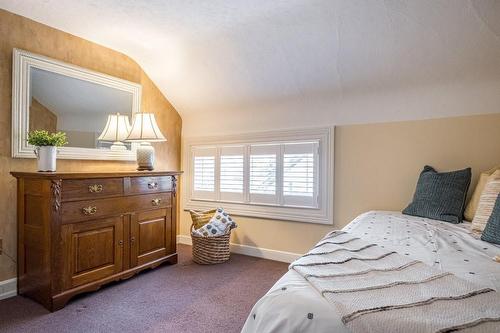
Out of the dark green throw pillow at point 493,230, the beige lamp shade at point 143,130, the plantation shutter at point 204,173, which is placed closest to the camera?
the dark green throw pillow at point 493,230

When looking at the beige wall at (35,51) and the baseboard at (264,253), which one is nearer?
the beige wall at (35,51)

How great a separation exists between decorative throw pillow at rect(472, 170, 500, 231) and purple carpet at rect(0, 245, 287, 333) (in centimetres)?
160

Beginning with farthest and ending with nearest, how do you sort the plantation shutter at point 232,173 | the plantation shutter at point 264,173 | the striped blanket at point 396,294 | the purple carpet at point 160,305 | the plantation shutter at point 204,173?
the plantation shutter at point 204,173
the plantation shutter at point 232,173
the plantation shutter at point 264,173
the purple carpet at point 160,305
the striped blanket at point 396,294

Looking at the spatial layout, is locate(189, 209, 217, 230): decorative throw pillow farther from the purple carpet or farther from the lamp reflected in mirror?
the lamp reflected in mirror

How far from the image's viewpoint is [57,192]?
2105 millimetres

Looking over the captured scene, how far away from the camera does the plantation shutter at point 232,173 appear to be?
351 centimetres

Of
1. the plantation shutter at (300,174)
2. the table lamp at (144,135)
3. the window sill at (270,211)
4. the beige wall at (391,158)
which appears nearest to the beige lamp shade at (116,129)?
the table lamp at (144,135)

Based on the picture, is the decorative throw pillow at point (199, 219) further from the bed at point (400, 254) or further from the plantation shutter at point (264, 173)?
the bed at point (400, 254)

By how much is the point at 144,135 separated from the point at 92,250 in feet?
3.86

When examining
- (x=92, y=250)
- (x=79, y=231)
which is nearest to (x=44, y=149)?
(x=79, y=231)

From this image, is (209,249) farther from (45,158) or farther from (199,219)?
(45,158)

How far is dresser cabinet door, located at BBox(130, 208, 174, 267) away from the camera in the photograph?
2670 millimetres

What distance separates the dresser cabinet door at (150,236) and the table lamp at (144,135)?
0.51m

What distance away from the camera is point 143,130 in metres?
2.95
